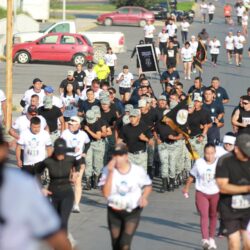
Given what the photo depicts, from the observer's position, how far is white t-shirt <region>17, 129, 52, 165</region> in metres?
14.7

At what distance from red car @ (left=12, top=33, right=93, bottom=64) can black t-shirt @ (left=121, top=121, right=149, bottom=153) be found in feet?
78.3

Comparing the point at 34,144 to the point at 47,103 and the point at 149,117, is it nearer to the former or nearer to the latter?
the point at 47,103

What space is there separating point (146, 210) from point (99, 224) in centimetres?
149

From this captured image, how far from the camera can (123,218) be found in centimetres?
1062

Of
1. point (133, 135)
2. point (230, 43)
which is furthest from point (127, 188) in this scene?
point (230, 43)

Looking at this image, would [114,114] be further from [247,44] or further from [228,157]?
[247,44]

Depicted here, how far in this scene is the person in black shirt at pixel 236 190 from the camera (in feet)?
33.5

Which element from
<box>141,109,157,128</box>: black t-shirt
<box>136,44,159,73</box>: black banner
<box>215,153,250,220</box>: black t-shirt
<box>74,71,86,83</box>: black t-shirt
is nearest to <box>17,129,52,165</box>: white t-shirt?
<box>141,109,157,128</box>: black t-shirt

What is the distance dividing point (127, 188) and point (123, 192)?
0.06 m

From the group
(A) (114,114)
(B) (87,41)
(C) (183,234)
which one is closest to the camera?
(C) (183,234)

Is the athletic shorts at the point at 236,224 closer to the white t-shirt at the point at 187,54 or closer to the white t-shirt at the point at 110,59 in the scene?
the white t-shirt at the point at 110,59

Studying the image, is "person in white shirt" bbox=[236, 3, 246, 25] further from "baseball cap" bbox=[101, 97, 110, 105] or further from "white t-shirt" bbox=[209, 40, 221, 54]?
"baseball cap" bbox=[101, 97, 110, 105]

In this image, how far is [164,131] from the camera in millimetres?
17812

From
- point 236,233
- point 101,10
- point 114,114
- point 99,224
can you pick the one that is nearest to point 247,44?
point 101,10
